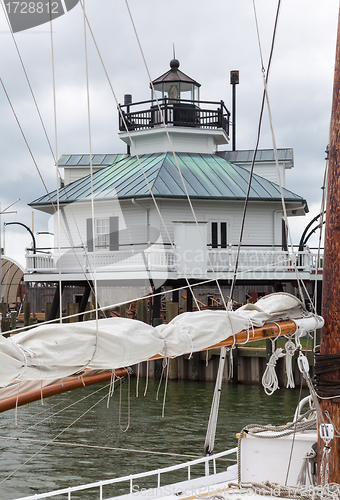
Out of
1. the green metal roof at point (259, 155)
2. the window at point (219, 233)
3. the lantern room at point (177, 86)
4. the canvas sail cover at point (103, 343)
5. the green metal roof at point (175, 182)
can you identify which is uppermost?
the lantern room at point (177, 86)

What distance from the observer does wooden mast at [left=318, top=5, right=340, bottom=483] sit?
5.81 metres

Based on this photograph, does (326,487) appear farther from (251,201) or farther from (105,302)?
(105,302)

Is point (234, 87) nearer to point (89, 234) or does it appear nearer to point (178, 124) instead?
point (178, 124)

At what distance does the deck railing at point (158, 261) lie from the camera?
22.7m

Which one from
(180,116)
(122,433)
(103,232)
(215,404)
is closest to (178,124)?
(180,116)

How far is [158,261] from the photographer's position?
22.8 meters

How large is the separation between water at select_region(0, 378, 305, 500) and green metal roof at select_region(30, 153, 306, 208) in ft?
28.7

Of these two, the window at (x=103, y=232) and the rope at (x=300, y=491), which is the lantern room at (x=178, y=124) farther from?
the rope at (x=300, y=491)

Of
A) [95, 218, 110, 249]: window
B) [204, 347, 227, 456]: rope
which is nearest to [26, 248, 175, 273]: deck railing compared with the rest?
[95, 218, 110, 249]: window

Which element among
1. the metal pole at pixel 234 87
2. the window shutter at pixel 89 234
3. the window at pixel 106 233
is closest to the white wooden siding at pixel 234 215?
the window at pixel 106 233

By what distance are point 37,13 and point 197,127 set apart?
19.9m

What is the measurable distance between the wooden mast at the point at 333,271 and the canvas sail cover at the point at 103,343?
3.88 ft

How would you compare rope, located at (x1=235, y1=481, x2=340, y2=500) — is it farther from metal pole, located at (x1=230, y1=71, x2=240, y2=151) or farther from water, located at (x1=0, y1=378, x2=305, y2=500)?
metal pole, located at (x1=230, y1=71, x2=240, y2=151)

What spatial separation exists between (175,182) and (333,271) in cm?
2043
